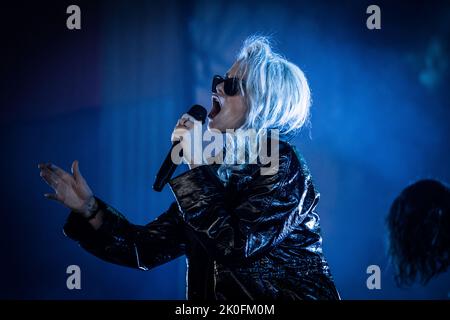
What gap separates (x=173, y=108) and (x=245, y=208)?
161 centimetres

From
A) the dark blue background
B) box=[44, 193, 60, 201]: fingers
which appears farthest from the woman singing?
the dark blue background

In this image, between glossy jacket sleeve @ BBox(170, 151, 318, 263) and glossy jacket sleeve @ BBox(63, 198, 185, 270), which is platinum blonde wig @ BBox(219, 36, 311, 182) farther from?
glossy jacket sleeve @ BBox(63, 198, 185, 270)

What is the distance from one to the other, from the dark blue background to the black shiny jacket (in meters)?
1.36

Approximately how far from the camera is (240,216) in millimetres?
1150

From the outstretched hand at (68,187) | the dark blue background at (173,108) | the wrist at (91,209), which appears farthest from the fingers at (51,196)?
the dark blue background at (173,108)

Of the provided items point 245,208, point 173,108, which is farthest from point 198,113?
point 173,108

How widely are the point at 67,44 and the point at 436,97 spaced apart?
2102mm

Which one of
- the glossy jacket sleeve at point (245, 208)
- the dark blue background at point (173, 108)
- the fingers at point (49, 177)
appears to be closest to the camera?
the glossy jacket sleeve at point (245, 208)

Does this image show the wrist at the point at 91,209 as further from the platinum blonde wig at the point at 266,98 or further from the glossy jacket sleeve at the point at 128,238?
the platinum blonde wig at the point at 266,98

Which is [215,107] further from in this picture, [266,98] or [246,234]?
[246,234]

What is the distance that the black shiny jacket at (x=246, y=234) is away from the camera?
1139mm

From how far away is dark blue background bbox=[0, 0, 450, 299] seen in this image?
262 centimetres

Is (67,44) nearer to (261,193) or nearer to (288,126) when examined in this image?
(288,126)
